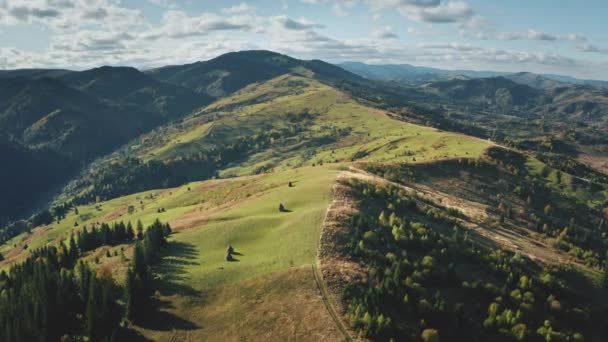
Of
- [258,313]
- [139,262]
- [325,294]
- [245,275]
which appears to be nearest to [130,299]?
[139,262]

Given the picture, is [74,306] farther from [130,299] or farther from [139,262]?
[139,262]

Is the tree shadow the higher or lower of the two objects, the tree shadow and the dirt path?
the lower

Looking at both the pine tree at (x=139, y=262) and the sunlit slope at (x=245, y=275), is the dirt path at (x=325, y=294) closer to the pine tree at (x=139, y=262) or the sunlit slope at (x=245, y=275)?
the sunlit slope at (x=245, y=275)

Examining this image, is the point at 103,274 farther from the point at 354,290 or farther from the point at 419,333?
the point at 419,333

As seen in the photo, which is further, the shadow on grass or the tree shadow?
the tree shadow

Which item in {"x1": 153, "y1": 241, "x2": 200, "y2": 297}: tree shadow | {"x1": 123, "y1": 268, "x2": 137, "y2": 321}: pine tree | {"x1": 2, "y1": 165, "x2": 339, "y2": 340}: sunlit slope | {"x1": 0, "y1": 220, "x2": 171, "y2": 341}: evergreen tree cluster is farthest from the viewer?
{"x1": 153, "y1": 241, "x2": 200, "y2": 297}: tree shadow

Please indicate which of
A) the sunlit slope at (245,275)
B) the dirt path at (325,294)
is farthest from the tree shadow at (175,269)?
the dirt path at (325,294)

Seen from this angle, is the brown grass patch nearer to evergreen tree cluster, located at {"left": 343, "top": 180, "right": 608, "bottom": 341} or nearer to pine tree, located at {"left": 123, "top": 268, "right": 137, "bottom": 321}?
pine tree, located at {"left": 123, "top": 268, "right": 137, "bottom": 321}

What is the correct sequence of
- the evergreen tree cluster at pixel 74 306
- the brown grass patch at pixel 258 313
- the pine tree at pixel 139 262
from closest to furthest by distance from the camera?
the evergreen tree cluster at pixel 74 306 < the brown grass patch at pixel 258 313 < the pine tree at pixel 139 262

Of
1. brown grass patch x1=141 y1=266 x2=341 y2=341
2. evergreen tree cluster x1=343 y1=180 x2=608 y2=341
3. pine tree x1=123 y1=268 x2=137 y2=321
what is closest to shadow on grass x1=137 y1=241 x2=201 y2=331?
brown grass patch x1=141 y1=266 x2=341 y2=341

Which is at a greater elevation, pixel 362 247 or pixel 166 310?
pixel 362 247

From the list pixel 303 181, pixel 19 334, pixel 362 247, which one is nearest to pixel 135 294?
pixel 19 334
